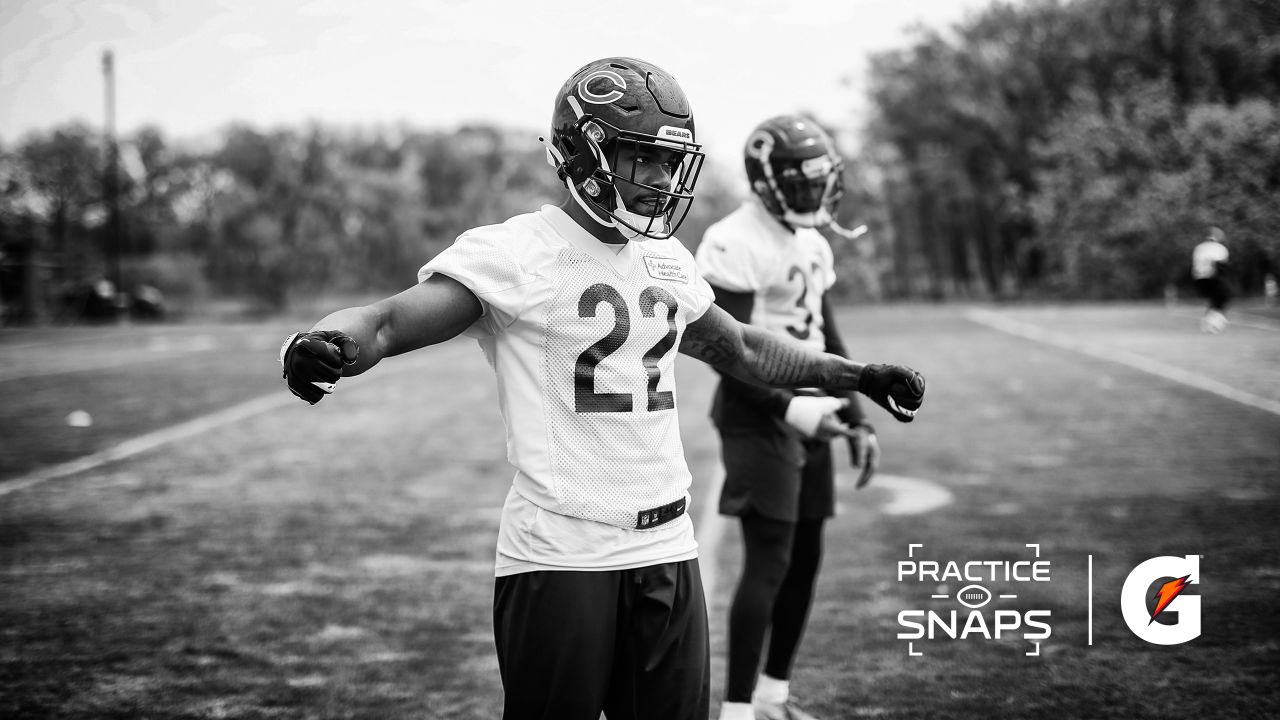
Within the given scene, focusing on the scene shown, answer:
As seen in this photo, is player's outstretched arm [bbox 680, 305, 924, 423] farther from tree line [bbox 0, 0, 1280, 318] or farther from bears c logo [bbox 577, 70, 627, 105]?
tree line [bbox 0, 0, 1280, 318]

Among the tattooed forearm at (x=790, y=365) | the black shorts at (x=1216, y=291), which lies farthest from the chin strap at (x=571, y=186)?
the black shorts at (x=1216, y=291)

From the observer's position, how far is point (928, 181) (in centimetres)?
5578

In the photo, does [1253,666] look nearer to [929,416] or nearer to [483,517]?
[483,517]

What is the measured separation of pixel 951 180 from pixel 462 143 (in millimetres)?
28187

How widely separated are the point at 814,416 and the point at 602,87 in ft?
5.52

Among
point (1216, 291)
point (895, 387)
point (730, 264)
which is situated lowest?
point (1216, 291)

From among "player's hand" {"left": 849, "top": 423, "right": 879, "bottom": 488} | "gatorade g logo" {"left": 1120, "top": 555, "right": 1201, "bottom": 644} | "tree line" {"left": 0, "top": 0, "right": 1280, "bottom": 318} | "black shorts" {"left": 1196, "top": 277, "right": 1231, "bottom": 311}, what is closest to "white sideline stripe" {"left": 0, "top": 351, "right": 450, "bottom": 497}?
"player's hand" {"left": 849, "top": 423, "right": 879, "bottom": 488}

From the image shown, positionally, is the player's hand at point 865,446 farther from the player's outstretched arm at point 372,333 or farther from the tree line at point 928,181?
the tree line at point 928,181

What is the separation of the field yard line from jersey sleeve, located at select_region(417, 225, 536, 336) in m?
7.31

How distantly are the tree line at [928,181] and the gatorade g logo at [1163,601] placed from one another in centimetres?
→ 2821

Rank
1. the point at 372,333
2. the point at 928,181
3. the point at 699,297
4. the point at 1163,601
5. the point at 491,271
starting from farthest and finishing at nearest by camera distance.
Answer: the point at 928,181 < the point at 1163,601 < the point at 699,297 < the point at 491,271 < the point at 372,333

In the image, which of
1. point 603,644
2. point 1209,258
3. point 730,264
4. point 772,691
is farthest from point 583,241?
point 1209,258

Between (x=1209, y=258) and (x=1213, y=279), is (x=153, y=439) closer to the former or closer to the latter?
(x=1209, y=258)

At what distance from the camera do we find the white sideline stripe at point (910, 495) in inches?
298
